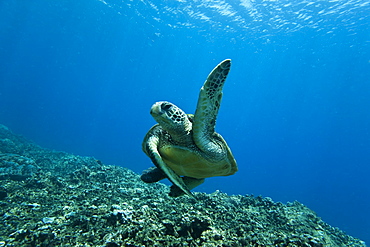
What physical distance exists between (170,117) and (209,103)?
2.27 ft

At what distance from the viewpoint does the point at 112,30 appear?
39.3 meters

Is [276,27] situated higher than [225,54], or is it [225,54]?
[225,54]

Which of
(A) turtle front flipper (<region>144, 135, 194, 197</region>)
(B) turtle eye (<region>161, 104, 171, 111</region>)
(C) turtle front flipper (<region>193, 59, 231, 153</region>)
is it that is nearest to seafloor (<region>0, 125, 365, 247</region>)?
(A) turtle front flipper (<region>144, 135, 194, 197</region>)

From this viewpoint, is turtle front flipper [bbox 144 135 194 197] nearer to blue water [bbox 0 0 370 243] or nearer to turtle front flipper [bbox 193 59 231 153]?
turtle front flipper [bbox 193 59 231 153]

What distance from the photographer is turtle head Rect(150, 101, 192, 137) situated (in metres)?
3.16

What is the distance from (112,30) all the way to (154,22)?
39.6 feet

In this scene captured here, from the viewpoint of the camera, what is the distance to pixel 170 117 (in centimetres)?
323

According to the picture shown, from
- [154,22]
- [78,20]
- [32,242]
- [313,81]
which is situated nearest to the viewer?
[32,242]

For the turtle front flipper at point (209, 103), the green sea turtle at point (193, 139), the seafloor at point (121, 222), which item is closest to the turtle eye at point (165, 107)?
the green sea turtle at point (193, 139)

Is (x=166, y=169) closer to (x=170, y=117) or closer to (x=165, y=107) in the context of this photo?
(x=170, y=117)

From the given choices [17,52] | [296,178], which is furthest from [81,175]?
[296,178]

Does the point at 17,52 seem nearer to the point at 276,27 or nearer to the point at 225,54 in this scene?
the point at 225,54

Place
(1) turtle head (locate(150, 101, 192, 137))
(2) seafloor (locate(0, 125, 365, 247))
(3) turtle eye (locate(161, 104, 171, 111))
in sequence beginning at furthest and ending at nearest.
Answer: (3) turtle eye (locate(161, 104, 171, 111)) < (1) turtle head (locate(150, 101, 192, 137)) < (2) seafloor (locate(0, 125, 365, 247))

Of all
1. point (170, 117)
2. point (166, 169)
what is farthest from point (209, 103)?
point (166, 169)
